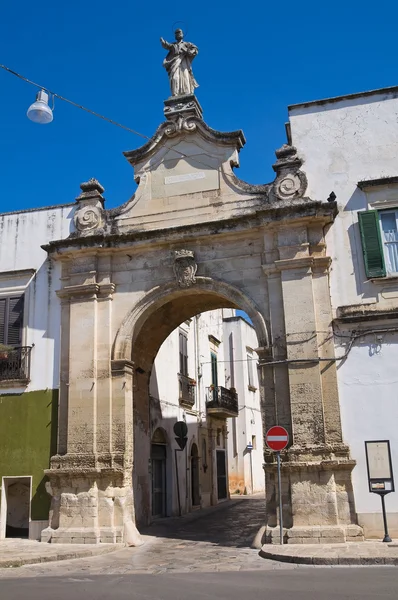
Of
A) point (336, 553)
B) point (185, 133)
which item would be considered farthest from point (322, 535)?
point (185, 133)

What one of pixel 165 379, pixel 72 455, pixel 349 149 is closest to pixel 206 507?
pixel 165 379

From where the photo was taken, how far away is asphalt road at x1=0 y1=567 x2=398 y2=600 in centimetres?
727

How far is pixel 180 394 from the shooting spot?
67.6 feet

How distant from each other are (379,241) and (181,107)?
18.3 ft

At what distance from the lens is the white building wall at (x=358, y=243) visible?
1186cm

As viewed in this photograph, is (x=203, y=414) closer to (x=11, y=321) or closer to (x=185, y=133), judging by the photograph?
(x=11, y=321)

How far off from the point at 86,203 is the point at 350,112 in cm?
620

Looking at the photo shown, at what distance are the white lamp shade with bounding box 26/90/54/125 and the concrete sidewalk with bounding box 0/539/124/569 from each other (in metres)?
7.66

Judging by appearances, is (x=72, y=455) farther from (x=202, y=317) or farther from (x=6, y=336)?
(x=202, y=317)

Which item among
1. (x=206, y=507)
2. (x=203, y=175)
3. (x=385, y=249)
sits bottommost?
(x=206, y=507)

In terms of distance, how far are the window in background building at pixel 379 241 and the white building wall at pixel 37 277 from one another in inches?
266

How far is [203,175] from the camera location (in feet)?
46.2

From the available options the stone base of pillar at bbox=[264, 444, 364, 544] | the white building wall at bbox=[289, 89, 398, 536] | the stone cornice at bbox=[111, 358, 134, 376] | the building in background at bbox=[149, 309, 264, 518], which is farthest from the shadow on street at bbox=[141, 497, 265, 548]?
the stone cornice at bbox=[111, 358, 134, 376]

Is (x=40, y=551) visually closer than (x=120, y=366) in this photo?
Yes
